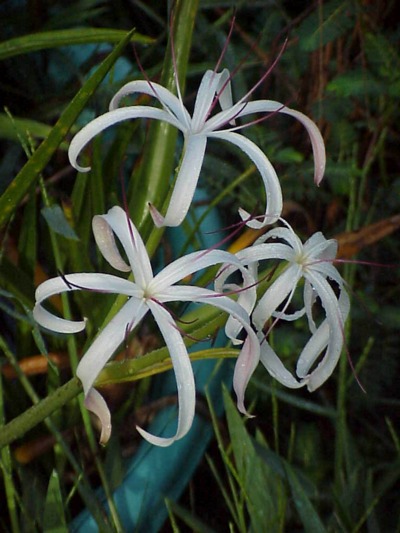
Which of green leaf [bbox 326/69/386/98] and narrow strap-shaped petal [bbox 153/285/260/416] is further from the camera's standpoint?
green leaf [bbox 326/69/386/98]

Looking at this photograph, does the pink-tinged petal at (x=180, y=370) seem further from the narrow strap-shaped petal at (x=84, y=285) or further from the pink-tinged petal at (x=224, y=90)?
the pink-tinged petal at (x=224, y=90)

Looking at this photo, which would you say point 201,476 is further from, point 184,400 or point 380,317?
point 184,400

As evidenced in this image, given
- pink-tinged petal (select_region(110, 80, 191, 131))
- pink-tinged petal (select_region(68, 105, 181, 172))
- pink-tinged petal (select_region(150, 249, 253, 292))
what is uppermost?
pink-tinged petal (select_region(110, 80, 191, 131))

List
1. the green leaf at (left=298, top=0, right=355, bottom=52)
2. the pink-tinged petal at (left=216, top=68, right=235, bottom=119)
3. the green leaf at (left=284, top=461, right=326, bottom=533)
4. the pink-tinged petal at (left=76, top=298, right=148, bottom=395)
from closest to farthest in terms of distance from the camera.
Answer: the pink-tinged petal at (left=76, top=298, right=148, bottom=395) < the pink-tinged petal at (left=216, top=68, right=235, bottom=119) < the green leaf at (left=284, top=461, right=326, bottom=533) < the green leaf at (left=298, top=0, right=355, bottom=52)

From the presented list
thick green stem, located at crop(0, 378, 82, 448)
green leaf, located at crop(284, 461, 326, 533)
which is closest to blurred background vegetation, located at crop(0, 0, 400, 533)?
green leaf, located at crop(284, 461, 326, 533)

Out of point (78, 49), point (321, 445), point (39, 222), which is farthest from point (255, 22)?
point (321, 445)

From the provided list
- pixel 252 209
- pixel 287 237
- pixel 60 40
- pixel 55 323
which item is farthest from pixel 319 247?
pixel 252 209

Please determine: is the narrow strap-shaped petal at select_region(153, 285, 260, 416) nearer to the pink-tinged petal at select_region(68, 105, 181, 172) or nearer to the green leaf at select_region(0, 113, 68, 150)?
the pink-tinged petal at select_region(68, 105, 181, 172)

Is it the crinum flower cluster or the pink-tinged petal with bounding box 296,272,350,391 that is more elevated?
the crinum flower cluster
